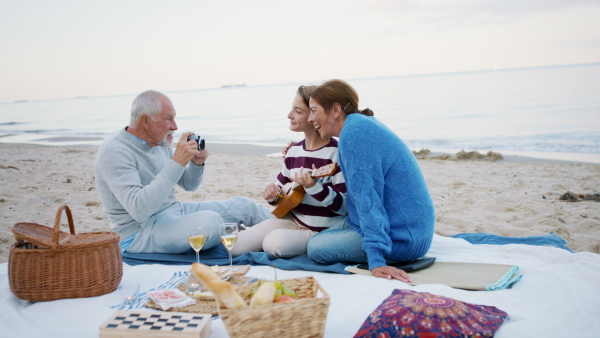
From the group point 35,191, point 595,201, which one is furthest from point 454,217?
point 35,191

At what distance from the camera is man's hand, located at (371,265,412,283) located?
336cm

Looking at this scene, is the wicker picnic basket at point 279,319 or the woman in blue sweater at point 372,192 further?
the woman in blue sweater at point 372,192

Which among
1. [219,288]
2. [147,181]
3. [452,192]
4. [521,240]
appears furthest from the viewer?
[452,192]

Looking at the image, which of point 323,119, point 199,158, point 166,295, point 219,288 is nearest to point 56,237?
point 166,295

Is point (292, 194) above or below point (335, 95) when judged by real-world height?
below

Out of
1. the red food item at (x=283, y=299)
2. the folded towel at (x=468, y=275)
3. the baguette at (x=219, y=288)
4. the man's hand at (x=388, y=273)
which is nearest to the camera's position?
the baguette at (x=219, y=288)

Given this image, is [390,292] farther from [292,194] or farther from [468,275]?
[292,194]

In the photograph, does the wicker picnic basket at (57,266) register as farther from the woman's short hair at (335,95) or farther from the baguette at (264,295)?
the woman's short hair at (335,95)

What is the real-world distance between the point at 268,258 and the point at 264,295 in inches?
70.8

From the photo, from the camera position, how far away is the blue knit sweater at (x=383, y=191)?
11.1 feet

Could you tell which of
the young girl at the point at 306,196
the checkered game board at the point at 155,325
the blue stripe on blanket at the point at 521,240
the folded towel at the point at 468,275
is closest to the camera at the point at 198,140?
the young girl at the point at 306,196

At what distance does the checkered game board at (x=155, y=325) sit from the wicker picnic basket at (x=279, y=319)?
25 centimetres

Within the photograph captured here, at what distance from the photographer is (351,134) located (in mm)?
3420

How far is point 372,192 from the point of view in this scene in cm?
335
